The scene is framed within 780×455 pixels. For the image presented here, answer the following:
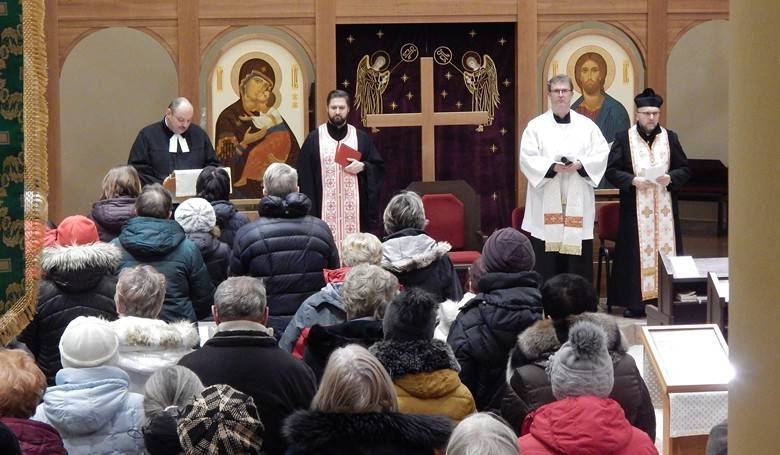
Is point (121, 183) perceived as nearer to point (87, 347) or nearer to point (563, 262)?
point (87, 347)

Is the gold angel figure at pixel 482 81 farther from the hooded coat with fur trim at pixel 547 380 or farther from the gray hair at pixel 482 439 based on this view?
the gray hair at pixel 482 439

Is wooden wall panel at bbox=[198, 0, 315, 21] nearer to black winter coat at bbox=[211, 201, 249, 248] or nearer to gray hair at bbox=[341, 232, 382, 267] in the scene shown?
black winter coat at bbox=[211, 201, 249, 248]

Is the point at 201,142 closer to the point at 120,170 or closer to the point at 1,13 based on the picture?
the point at 120,170

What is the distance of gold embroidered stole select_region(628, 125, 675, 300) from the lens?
35.7ft

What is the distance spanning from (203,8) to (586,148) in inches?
150

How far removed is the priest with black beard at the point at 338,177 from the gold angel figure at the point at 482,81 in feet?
5.63

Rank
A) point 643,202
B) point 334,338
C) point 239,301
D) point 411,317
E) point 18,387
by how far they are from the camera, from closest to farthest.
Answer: point 18,387, point 411,317, point 239,301, point 334,338, point 643,202

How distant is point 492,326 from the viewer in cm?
576

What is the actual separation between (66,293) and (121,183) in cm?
147

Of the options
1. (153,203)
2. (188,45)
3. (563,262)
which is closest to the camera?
(153,203)

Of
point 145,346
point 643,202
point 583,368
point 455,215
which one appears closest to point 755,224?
point 583,368

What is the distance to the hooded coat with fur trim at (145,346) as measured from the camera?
17.1ft

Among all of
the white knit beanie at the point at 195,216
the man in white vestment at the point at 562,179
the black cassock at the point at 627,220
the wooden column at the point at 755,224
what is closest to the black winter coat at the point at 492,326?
the white knit beanie at the point at 195,216

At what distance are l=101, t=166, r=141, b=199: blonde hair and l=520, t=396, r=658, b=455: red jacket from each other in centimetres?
386
